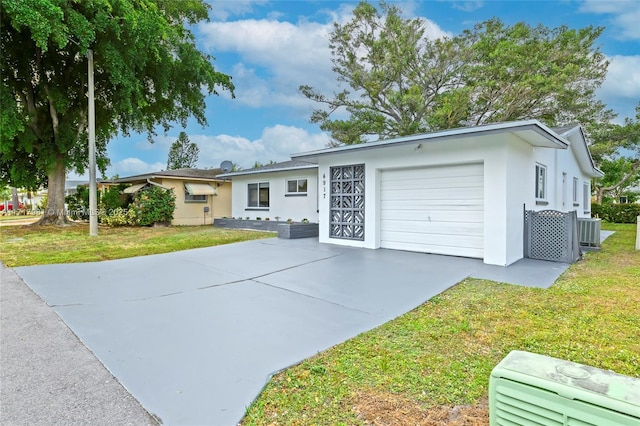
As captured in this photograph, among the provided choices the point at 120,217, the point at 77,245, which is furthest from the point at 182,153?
the point at 77,245

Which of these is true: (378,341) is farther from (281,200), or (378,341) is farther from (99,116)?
(99,116)

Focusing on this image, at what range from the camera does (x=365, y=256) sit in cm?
834

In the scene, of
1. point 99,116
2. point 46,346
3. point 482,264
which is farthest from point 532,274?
point 99,116

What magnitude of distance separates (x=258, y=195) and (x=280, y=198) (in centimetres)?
165

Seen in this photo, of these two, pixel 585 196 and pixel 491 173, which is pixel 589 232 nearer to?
pixel 491 173

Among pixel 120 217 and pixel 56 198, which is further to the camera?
pixel 120 217

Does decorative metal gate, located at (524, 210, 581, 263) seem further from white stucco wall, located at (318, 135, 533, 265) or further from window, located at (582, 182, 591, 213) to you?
window, located at (582, 182, 591, 213)

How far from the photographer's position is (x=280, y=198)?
15844 mm

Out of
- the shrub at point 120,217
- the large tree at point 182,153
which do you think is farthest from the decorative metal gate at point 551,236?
the large tree at point 182,153

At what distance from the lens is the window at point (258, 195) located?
16.6 metres

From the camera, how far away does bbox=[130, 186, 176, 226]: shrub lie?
1605cm

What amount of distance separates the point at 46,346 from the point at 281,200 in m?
12.6

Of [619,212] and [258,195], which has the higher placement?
[258,195]

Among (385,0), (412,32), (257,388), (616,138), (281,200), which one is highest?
(385,0)
